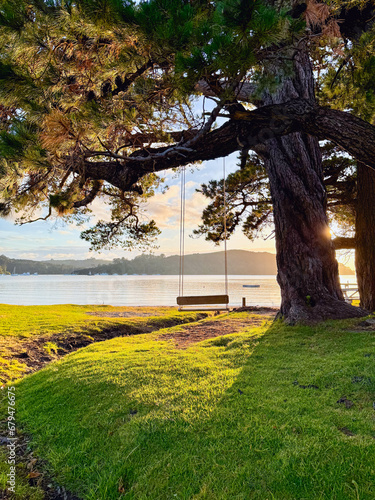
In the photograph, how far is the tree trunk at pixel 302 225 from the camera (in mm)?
5641

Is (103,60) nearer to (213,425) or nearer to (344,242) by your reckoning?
(213,425)

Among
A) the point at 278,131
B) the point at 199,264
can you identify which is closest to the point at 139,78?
the point at 278,131

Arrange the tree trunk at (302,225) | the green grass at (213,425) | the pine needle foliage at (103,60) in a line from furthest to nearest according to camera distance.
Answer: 1. the tree trunk at (302,225)
2. the pine needle foliage at (103,60)
3. the green grass at (213,425)

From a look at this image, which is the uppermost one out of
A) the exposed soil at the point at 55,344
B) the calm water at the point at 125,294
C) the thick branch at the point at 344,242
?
the thick branch at the point at 344,242

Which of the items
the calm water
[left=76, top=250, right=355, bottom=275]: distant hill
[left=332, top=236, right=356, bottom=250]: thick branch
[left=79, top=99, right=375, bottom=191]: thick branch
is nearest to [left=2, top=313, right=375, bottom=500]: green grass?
[left=79, top=99, right=375, bottom=191]: thick branch

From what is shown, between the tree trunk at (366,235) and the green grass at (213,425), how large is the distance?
3206 millimetres

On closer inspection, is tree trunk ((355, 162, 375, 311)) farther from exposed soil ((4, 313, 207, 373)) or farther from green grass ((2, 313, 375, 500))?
exposed soil ((4, 313, 207, 373))

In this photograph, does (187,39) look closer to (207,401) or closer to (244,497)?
(207,401)

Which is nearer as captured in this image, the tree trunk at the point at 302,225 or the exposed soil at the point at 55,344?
the exposed soil at the point at 55,344

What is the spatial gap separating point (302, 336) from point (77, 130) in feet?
14.1

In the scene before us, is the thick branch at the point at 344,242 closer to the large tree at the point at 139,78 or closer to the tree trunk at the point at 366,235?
the tree trunk at the point at 366,235

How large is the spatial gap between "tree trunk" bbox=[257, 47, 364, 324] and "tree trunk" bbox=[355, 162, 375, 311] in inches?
46.3

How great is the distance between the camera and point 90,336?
7699 millimetres

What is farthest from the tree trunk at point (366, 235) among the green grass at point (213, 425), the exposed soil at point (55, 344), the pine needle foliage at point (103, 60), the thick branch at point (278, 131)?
the exposed soil at point (55, 344)
